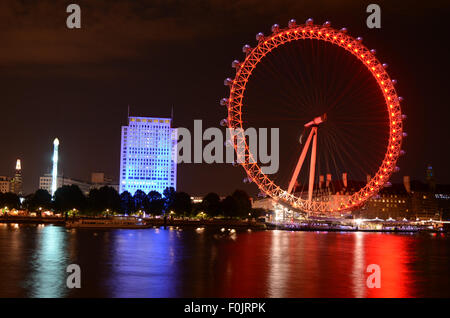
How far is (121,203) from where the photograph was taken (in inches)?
3807

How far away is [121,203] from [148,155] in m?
47.7

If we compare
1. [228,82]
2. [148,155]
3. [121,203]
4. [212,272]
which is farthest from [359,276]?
[148,155]

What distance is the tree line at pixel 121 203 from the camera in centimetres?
8850

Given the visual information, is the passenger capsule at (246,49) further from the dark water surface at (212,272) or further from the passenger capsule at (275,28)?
the dark water surface at (212,272)

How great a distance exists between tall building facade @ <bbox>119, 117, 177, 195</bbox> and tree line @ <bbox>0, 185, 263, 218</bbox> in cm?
3650

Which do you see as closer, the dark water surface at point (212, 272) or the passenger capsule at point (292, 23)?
the dark water surface at point (212, 272)

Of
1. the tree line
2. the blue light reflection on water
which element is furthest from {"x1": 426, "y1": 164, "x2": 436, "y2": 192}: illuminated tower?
the blue light reflection on water

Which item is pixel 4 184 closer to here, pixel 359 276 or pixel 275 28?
pixel 275 28

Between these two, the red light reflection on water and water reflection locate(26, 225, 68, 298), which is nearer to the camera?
water reflection locate(26, 225, 68, 298)

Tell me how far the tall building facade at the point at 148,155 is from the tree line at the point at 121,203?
120ft

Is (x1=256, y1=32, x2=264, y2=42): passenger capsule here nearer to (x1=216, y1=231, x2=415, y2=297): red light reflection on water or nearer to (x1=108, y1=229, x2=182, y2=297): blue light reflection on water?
(x1=216, y1=231, x2=415, y2=297): red light reflection on water

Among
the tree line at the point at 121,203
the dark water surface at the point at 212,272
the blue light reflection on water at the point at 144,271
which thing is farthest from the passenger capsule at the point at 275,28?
the tree line at the point at 121,203

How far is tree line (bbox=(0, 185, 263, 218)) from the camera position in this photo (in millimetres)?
88500
